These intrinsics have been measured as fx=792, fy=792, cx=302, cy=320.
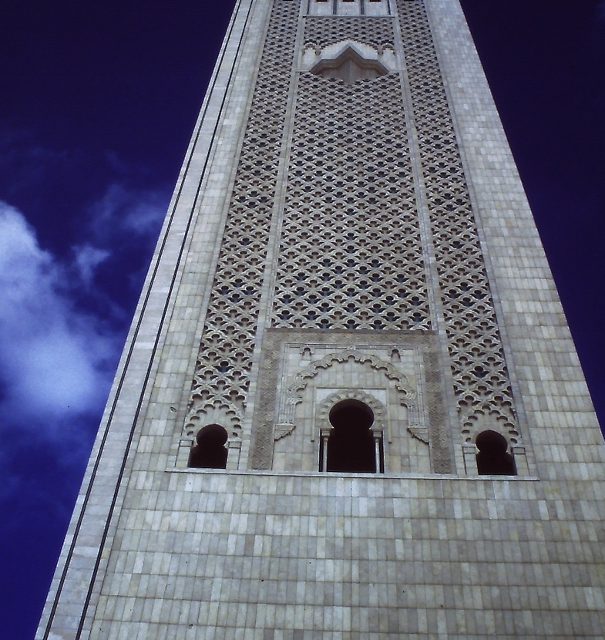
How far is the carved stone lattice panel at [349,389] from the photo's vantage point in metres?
6.59

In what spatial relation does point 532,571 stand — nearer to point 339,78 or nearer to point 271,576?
point 271,576

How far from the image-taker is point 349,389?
7070mm

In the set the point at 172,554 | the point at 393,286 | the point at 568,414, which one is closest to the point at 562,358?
the point at 568,414

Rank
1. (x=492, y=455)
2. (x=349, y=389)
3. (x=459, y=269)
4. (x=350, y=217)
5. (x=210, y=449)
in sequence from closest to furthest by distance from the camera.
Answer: (x=492, y=455)
(x=349, y=389)
(x=210, y=449)
(x=459, y=269)
(x=350, y=217)

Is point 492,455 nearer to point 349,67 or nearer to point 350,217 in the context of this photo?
point 350,217

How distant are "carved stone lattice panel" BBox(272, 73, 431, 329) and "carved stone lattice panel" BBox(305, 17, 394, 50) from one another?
3.25ft

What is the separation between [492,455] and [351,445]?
4.45 ft

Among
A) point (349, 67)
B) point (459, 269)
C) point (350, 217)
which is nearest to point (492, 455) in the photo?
point (459, 269)

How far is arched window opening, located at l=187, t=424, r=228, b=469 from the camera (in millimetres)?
6828

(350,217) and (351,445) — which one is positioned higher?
(350,217)

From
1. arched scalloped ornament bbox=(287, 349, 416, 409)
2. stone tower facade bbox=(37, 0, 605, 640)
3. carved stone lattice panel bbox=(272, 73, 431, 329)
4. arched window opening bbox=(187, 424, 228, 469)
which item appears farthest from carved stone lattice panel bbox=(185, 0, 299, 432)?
arched scalloped ornament bbox=(287, 349, 416, 409)

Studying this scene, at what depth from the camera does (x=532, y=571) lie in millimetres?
5734

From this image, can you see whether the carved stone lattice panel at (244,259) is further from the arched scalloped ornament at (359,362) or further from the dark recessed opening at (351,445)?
the dark recessed opening at (351,445)

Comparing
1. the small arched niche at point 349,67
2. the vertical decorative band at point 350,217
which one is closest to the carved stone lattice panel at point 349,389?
the vertical decorative band at point 350,217
